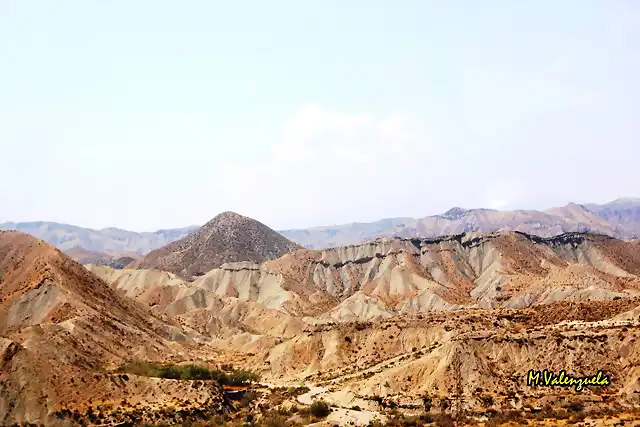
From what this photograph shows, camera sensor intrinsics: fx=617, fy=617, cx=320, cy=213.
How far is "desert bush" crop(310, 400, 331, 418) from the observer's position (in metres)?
52.3

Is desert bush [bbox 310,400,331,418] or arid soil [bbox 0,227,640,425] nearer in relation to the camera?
arid soil [bbox 0,227,640,425]

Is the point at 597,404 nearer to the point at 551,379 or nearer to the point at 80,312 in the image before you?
the point at 551,379

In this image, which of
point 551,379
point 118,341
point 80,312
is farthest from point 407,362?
point 80,312

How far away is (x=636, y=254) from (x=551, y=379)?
153835 mm
